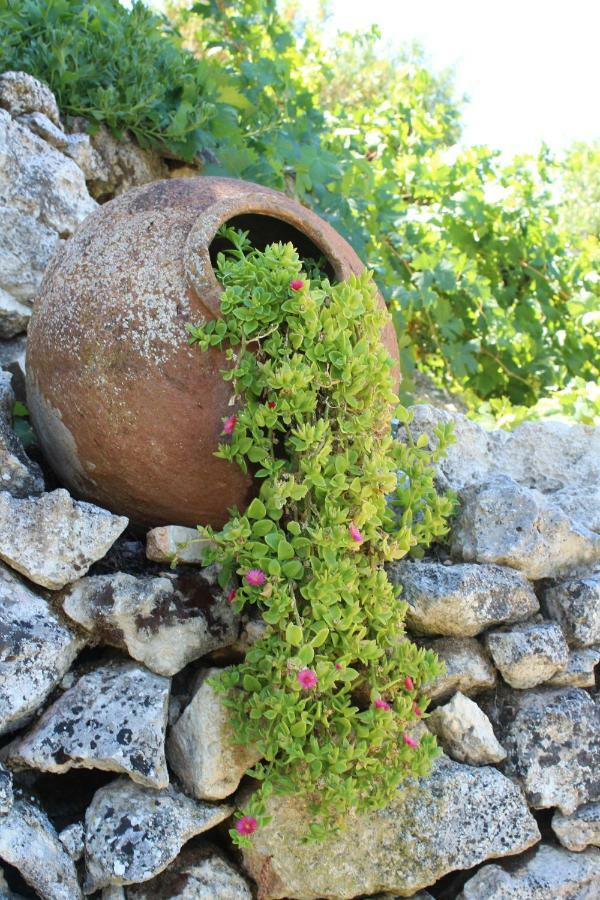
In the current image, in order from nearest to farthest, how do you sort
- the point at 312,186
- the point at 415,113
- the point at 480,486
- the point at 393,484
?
the point at 393,484 < the point at 480,486 < the point at 312,186 < the point at 415,113

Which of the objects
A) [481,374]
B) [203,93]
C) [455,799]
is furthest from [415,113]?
[455,799]

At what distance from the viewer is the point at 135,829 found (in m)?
1.95

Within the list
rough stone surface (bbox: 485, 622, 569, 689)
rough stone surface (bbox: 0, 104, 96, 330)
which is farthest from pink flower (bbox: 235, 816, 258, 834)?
rough stone surface (bbox: 0, 104, 96, 330)

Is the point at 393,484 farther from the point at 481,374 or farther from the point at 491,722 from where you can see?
the point at 481,374

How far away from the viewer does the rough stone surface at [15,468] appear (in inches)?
93.0

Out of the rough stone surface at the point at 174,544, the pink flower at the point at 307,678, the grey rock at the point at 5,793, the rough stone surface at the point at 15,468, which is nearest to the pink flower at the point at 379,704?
the pink flower at the point at 307,678

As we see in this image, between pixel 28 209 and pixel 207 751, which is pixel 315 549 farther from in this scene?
pixel 28 209

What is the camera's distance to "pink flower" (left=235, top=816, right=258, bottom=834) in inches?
77.1

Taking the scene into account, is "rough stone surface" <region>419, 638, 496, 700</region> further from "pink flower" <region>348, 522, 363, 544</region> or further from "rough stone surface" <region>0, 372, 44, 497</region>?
"rough stone surface" <region>0, 372, 44, 497</region>

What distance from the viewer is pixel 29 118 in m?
Answer: 3.50

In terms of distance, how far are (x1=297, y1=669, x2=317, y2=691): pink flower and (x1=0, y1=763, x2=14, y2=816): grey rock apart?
644mm

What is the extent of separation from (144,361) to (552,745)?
1.40m

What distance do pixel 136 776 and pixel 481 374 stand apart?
12.2ft

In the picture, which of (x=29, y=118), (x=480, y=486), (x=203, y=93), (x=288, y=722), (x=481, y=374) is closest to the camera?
(x=288, y=722)
